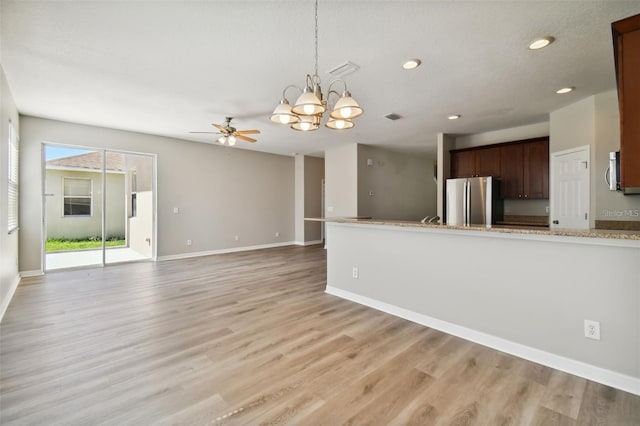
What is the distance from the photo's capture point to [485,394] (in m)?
1.87

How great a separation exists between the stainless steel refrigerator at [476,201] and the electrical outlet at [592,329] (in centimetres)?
311

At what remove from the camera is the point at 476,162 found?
18.8 ft

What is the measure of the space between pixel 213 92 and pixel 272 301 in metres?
2.91

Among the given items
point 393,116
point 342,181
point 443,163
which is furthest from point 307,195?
point 393,116

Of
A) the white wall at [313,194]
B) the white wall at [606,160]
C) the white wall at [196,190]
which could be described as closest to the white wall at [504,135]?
the white wall at [606,160]

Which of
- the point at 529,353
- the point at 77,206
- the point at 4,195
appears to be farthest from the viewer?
the point at 77,206

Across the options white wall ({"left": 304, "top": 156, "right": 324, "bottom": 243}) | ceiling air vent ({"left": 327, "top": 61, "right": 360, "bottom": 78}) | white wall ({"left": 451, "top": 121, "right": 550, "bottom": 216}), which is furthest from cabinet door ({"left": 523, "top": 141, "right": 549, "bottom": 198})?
white wall ({"left": 304, "top": 156, "right": 324, "bottom": 243})

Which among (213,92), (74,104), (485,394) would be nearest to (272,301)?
(485,394)

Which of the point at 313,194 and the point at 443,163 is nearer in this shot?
the point at 443,163

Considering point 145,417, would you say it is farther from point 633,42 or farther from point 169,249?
point 169,249

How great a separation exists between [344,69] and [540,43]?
6.00 feet

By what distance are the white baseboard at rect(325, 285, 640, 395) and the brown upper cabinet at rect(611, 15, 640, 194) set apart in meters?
1.38

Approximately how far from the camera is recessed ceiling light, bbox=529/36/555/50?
97.8 inches

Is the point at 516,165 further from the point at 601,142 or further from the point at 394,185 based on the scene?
the point at 394,185
